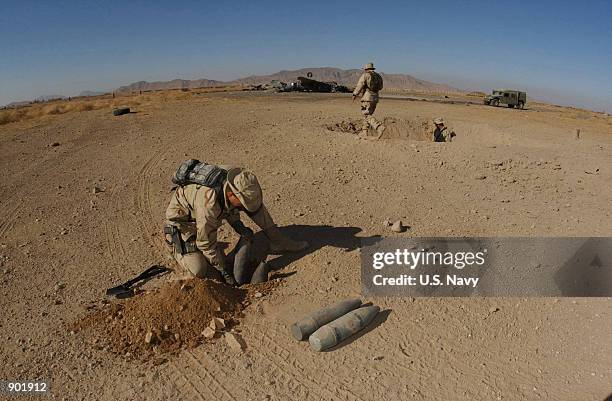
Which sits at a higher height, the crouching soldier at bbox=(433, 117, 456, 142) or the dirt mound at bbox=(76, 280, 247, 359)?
the crouching soldier at bbox=(433, 117, 456, 142)

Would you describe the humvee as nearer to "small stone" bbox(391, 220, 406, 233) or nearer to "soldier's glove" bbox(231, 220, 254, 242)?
A: "small stone" bbox(391, 220, 406, 233)

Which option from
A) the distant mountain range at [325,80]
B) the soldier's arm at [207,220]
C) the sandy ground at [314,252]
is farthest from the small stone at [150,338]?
the distant mountain range at [325,80]

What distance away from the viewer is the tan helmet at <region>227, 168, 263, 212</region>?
5.33m

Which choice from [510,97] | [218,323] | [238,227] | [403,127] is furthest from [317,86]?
[218,323]

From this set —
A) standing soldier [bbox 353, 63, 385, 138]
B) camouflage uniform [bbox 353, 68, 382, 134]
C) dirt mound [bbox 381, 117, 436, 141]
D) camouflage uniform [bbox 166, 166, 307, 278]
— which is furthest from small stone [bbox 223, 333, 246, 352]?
dirt mound [bbox 381, 117, 436, 141]

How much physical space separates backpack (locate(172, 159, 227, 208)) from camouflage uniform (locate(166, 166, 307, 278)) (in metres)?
0.05

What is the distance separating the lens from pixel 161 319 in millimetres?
4789

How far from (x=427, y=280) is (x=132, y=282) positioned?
3805mm

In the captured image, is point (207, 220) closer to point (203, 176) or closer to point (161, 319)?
point (203, 176)

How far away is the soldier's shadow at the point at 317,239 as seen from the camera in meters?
6.27

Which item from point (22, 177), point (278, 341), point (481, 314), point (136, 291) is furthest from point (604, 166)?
point (22, 177)

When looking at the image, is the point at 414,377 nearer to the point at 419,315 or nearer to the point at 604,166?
the point at 419,315

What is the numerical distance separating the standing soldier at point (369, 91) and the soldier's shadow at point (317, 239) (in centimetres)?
563

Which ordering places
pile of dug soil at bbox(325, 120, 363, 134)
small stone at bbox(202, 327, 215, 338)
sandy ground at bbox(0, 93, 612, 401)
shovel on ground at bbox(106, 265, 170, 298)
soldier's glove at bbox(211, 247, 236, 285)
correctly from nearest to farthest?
1. sandy ground at bbox(0, 93, 612, 401)
2. small stone at bbox(202, 327, 215, 338)
3. shovel on ground at bbox(106, 265, 170, 298)
4. soldier's glove at bbox(211, 247, 236, 285)
5. pile of dug soil at bbox(325, 120, 363, 134)
